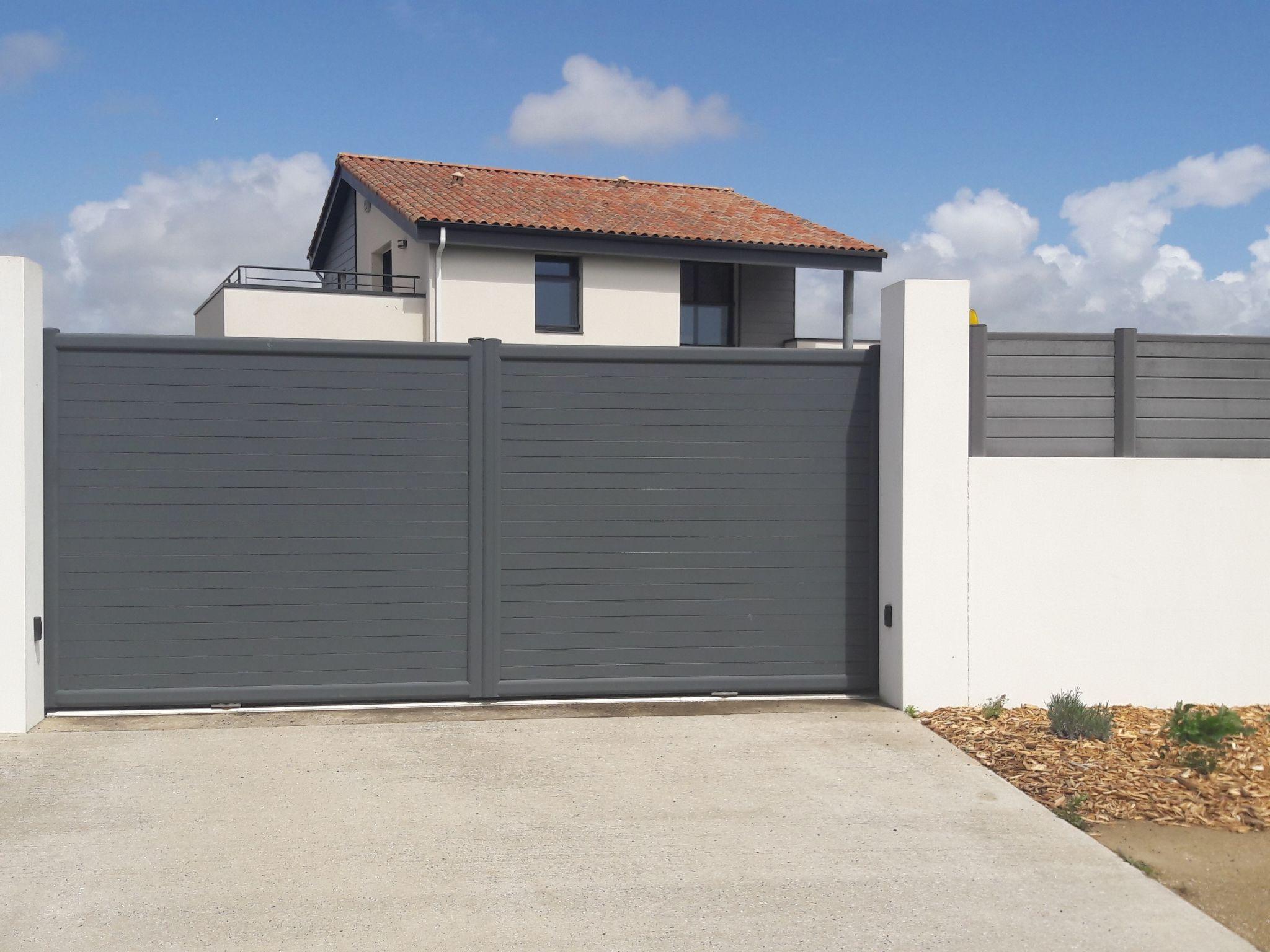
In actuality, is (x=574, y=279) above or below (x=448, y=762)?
above

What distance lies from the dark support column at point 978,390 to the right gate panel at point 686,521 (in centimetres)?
70

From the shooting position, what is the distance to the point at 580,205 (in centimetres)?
2033

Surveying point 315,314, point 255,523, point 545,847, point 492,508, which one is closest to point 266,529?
point 255,523

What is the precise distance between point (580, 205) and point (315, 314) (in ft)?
17.4

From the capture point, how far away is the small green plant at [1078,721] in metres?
6.82

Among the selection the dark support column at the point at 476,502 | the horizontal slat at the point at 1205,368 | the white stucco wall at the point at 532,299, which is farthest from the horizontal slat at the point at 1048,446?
the white stucco wall at the point at 532,299

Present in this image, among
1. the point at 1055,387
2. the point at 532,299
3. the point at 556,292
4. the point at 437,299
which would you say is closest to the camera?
the point at 1055,387

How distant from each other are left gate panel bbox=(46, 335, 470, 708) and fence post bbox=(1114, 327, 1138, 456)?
4.38m

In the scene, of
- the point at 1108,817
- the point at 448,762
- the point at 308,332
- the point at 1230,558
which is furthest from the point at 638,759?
the point at 308,332

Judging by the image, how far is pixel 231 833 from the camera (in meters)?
5.27

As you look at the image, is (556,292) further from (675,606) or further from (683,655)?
(683,655)

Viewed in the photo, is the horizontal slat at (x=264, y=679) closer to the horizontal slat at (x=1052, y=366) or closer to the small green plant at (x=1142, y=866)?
the horizontal slat at (x=1052, y=366)

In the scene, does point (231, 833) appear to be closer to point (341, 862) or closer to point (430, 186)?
point (341, 862)

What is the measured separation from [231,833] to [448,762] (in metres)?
1.36
